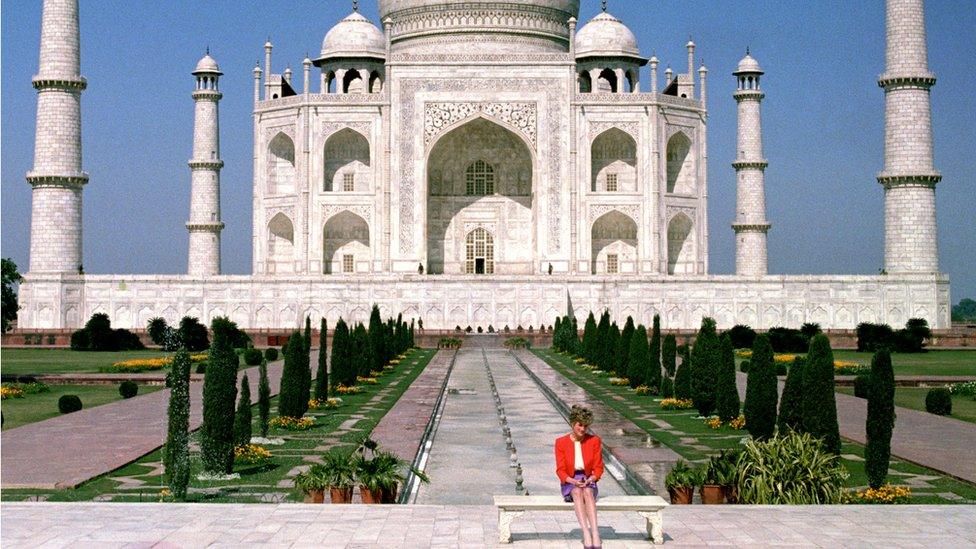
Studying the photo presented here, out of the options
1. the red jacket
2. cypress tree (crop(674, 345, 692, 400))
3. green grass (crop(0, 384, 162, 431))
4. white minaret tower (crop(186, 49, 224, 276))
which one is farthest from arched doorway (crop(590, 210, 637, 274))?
the red jacket

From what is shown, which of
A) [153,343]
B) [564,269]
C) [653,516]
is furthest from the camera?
[564,269]

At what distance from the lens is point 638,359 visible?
690 inches

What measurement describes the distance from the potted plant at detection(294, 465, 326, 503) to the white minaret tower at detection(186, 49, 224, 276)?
28496mm

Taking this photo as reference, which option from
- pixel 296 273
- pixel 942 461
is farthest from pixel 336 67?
pixel 942 461

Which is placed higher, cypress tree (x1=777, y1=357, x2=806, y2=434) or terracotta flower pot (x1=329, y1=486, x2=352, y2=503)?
cypress tree (x1=777, y1=357, x2=806, y2=434)

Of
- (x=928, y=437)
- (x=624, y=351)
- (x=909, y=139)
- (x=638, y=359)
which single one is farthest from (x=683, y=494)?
(x=909, y=139)

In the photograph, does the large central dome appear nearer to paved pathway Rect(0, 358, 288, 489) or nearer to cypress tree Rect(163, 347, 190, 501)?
paved pathway Rect(0, 358, 288, 489)

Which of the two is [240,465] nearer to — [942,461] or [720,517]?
[720,517]

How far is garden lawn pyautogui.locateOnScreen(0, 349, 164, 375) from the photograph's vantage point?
64.4ft

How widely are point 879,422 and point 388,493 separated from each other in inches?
133

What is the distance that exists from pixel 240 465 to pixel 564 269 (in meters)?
24.6

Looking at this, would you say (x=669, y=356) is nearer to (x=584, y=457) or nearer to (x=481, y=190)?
(x=584, y=457)

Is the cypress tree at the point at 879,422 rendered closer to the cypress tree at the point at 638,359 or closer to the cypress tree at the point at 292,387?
the cypress tree at the point at 292,387

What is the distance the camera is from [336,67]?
39.1 meters
